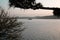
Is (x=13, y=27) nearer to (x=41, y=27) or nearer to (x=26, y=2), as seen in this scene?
(x=26, y=2)

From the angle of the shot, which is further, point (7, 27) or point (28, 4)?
point (7, 27)

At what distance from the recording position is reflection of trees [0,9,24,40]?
18.0 ft

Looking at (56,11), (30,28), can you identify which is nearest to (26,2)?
(56,11)

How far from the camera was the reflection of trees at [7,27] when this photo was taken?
18.0ft

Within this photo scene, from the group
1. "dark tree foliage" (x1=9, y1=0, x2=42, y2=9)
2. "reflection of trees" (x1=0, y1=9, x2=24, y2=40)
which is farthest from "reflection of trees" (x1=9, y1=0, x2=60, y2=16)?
"reflection of trees" (x1=0, y1=9, x2=24, y2=40)

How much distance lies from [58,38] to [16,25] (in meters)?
3.28

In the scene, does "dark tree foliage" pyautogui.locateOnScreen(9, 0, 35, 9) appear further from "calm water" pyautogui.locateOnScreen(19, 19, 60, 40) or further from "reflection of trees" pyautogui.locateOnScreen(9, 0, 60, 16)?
"calm water" pyautogui.locateOnScreen(19, 19, 60, 40)

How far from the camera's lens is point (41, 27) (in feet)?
27.7

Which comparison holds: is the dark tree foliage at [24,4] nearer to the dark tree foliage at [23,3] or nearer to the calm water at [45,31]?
the dark tree foliage at [23,3]

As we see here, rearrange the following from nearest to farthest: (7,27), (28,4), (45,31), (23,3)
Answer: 1. (23,3)
2. (28,4)
3. (7,27)
4. (45,31)

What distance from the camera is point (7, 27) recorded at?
5.60 m

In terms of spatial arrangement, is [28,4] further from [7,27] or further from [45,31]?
[45,31]

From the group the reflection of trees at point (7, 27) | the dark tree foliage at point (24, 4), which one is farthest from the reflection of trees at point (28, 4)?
the reflection of trees at point (7, 27)

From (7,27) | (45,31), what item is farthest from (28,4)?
(45,31)
